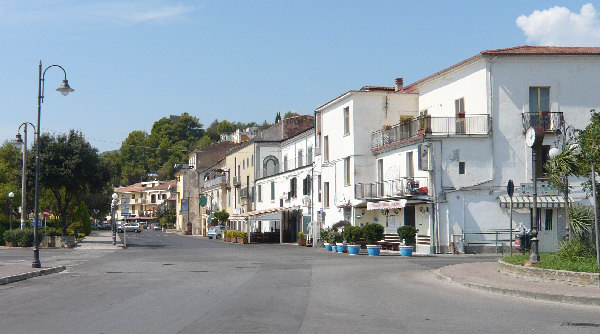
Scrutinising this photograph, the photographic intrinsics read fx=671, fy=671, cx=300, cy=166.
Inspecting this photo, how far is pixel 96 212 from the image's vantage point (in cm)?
9088

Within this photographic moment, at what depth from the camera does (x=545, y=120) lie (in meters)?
37.1

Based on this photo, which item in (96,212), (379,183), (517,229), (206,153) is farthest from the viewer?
(206,153)

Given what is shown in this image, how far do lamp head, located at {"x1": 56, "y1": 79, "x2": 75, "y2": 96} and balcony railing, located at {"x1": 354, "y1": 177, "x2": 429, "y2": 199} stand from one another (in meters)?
19.4

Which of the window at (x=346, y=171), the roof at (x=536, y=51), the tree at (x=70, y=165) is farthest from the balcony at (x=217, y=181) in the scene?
the roof at (x=536, y=51)

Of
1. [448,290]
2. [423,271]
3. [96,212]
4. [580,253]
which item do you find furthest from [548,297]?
[96,212]

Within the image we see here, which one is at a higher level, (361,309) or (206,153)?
(206,153)

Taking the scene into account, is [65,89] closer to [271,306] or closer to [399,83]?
[271,306]

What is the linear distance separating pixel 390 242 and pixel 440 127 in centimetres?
744

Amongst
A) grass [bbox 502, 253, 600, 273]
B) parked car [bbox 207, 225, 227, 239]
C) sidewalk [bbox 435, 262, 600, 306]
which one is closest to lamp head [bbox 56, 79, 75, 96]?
sidewalk [bbox 435, 262, 600, 306]

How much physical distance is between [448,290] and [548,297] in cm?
269

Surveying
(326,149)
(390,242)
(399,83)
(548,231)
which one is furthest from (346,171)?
(548,231)

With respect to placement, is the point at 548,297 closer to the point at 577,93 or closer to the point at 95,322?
the point at 95,322

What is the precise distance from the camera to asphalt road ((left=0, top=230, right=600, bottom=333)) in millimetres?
10211

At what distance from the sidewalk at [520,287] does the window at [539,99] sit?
18.7 meters
